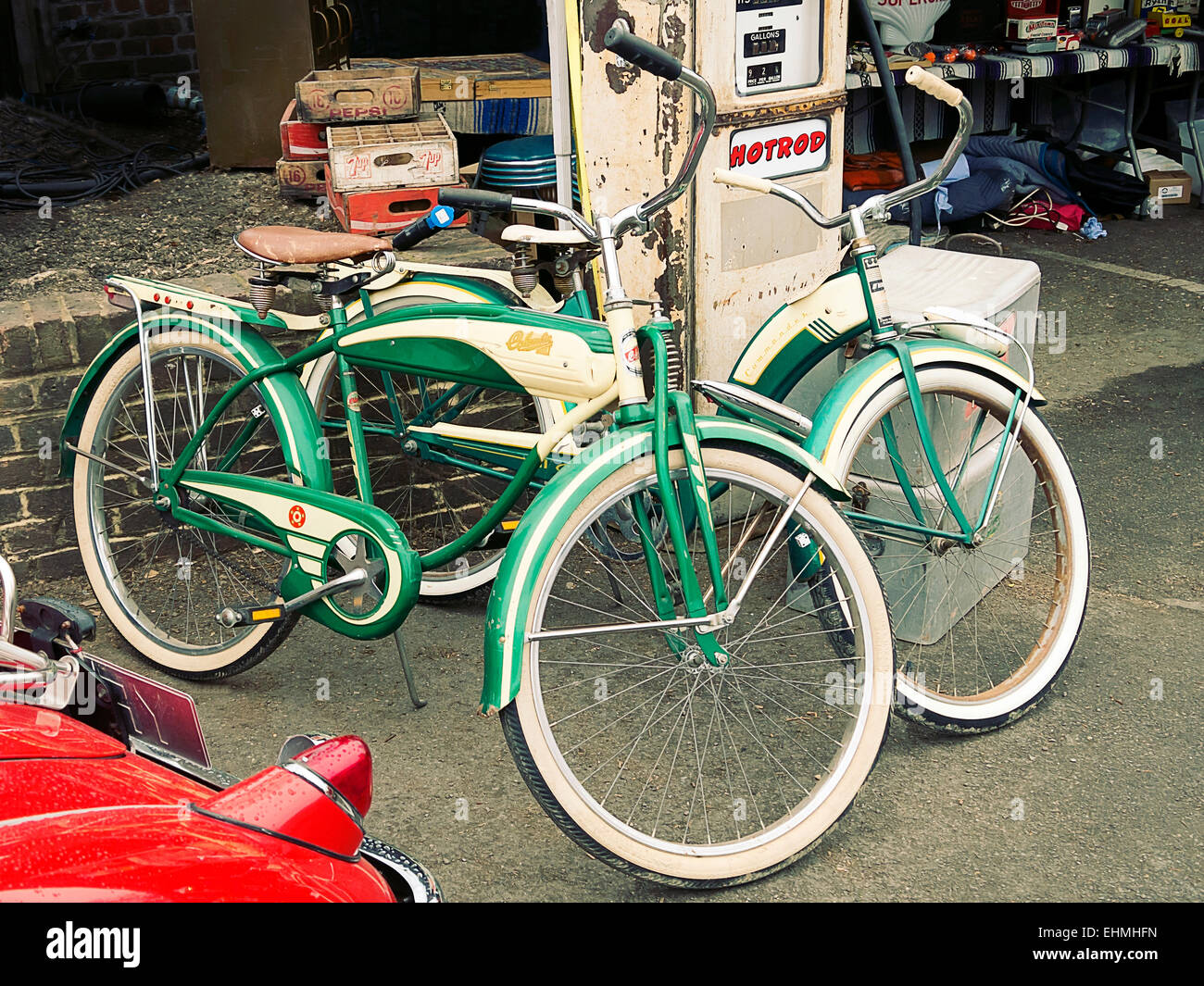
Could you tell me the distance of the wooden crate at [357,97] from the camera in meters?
3.96

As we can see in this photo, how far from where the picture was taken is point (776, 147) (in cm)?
371

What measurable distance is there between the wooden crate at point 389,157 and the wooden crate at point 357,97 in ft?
0.19

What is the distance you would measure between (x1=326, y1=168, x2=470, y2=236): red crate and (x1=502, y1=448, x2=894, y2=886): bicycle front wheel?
1284mm

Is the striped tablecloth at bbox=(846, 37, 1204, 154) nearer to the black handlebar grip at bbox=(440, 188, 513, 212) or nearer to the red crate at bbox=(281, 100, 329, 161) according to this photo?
the red crate at bbox=(281, 100, 329, 161)

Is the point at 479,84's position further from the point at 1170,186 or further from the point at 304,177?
the point at 1170,186

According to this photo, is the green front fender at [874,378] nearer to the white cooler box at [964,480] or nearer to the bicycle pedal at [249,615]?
the white cooler box at [964,480]

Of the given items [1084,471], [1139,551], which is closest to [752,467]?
[1139,551]

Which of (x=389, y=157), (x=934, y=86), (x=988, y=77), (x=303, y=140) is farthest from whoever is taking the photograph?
(x=988, y=77)

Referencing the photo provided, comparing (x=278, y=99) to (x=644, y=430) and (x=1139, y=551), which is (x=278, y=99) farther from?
(x=1139, y=551)

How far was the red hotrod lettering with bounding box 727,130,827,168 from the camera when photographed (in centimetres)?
364

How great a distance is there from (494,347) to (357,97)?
1664 millimetres

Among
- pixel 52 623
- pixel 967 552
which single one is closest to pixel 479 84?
pixel 967 552
